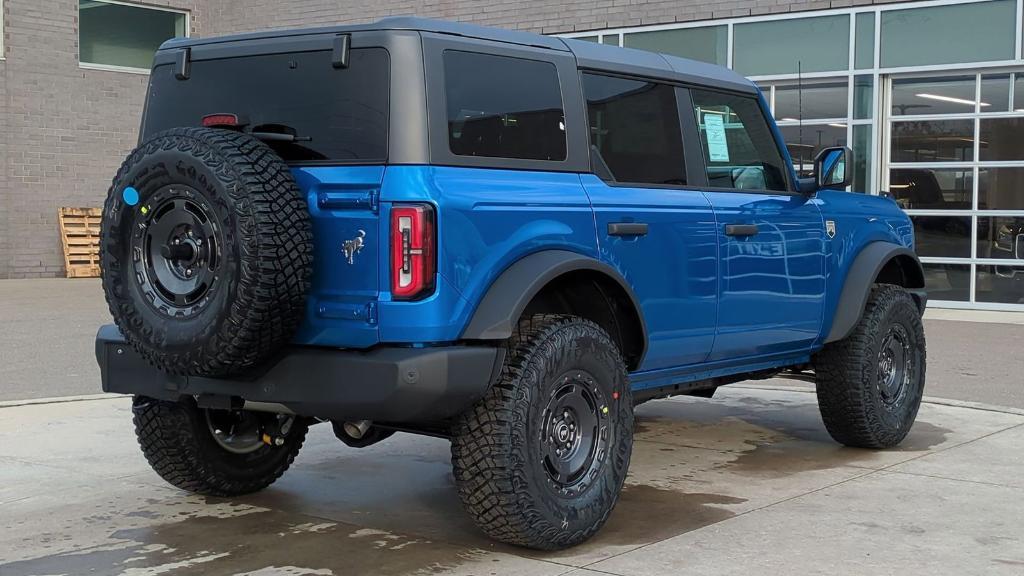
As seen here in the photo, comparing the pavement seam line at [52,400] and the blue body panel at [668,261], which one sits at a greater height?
the blue body panel at [668,261]

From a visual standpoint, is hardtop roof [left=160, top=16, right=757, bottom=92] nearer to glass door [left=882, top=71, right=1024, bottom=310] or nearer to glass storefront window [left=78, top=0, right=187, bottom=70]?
glass door [left=882, top=71, right=1024, bottom=310]

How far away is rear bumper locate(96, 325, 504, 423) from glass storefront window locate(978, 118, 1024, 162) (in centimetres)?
1328

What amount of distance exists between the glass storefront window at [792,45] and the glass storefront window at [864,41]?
127 millimetres

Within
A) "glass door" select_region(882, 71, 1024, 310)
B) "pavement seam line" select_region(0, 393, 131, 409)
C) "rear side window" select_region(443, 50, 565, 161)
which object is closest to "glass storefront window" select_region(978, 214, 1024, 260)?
"glass door" select_region(882, 71, 1024, 310)

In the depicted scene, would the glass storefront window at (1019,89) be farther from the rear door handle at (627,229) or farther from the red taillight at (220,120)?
the red taillight at (220,120)

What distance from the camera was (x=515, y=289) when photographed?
468 cm

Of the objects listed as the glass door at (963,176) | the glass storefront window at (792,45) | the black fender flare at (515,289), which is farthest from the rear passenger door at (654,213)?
the glass storefront window at (792,45)

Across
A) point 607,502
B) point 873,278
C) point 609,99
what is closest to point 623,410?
point 607,502

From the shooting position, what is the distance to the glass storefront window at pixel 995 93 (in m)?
16.1

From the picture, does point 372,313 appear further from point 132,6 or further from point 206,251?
point 132,6

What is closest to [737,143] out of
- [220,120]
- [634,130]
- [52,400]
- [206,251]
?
[634,130]

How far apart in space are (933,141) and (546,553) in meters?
13.3

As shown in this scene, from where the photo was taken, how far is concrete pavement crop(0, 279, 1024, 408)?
369 inches

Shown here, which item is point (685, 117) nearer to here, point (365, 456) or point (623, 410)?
point (623, 410)
